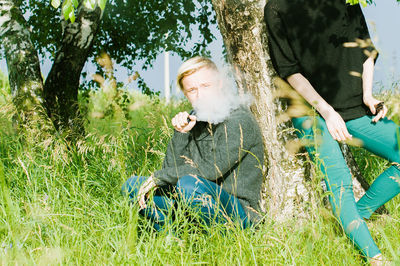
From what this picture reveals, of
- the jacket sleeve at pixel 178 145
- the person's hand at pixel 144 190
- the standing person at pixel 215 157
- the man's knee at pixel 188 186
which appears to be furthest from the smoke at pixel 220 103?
the person's hand at pixel 144 190

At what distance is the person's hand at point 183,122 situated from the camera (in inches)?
92.4

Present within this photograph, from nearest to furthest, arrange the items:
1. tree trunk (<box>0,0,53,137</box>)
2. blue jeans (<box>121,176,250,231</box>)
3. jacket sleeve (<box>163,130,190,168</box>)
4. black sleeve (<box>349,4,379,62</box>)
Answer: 1. blue jeans (<box>121,176,250,231</box>)
2. black sleeve (<box>349,4,379,62</box>)
3. jacket sleeve (<box>163,130,190,168</box>)
4. tree trunk (<box>0,0,53,137</box>)

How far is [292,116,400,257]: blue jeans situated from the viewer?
6.23 feet

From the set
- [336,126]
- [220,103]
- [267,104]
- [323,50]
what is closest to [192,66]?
[220,103]

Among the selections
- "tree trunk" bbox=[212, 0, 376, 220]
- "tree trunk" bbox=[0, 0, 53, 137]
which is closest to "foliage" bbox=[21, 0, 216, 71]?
"tree trunk" bbox=[0, 0, 53, 137]

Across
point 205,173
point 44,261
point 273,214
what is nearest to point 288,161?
point 273,214

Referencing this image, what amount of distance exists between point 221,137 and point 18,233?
129 centimetres

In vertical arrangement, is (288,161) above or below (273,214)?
above

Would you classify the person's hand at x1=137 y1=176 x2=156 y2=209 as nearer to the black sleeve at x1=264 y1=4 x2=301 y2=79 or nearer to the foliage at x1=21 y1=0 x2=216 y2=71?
the black sleeve at x1=264 y1=4 x2=301 y2=79

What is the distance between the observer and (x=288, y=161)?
242cm

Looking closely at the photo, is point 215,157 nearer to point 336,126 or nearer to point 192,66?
point 192,66

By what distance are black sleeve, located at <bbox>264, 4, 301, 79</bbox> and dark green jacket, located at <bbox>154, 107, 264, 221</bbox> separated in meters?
0.38

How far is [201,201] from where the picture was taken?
2.07 metres

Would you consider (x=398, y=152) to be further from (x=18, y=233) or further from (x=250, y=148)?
(x=18, y=233)
